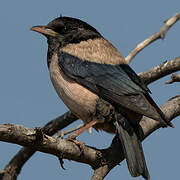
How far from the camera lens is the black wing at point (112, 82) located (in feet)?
18.4

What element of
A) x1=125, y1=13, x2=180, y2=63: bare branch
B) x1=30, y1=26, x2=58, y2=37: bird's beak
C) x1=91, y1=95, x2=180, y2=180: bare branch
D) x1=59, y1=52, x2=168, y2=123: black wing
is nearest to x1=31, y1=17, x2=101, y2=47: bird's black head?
x1=30, y1=26, x2=58, y2=37: bird's beak

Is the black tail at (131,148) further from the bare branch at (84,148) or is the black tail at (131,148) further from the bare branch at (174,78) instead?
the bare branch at (174,78)

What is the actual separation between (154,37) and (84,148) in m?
3.25

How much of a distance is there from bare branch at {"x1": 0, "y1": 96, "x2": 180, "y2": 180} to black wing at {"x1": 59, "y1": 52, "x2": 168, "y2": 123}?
66cm

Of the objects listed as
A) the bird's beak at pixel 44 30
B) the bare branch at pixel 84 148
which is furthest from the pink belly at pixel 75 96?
the bird's beak at pixel 44 30

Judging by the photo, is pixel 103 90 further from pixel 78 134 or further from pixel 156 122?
pixel 156 122

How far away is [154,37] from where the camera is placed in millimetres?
7746

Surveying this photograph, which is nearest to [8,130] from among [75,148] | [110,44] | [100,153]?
[75,148]

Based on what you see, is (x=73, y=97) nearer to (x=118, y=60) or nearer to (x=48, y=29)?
(x=118, y=60)

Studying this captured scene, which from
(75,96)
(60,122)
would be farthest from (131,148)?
(60,122)

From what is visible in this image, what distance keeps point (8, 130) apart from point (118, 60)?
261 centimetres

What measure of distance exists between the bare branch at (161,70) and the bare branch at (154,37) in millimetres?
681

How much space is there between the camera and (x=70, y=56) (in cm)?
628

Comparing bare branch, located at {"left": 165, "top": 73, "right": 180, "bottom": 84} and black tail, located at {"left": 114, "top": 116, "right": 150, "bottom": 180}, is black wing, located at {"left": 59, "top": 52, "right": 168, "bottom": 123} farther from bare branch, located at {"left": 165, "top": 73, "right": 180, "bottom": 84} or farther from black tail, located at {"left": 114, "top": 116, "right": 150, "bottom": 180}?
bare branch, located at {"left": 165, "top": 73, "right": 180, "bottom": 84}
